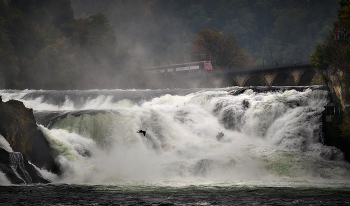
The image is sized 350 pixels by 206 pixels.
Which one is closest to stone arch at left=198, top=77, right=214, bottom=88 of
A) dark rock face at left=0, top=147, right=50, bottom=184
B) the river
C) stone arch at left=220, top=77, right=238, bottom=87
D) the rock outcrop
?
stone arch at left=220, top=77, right=238, bottom=87

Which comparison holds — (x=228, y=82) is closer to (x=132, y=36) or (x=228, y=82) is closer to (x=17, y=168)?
(x=17, y=168)

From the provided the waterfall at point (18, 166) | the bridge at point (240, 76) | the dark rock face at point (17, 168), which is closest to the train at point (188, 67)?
the bridge at point (240, 76)

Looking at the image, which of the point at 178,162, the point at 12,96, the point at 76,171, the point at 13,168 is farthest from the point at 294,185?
the point at 12,96

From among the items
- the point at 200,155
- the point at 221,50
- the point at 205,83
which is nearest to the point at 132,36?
the point at 221,50

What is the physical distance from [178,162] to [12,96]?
2517 cm

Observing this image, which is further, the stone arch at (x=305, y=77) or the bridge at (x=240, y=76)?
the bridge at (x=240, y=76)

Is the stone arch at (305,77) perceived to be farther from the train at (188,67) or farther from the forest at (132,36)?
the train at (188,67)

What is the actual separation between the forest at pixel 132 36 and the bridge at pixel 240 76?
4382 mm

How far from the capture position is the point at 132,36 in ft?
472

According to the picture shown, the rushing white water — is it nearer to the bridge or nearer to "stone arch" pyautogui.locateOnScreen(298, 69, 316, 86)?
"stone arch" pyautogui.locateOnScreen(298, 69, 316, 86)

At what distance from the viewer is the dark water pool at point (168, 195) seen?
13.8 metres

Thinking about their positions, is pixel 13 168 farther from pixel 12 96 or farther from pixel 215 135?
pixel 12 96

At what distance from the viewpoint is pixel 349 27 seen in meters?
25.3

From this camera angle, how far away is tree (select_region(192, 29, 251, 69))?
8662 cm
